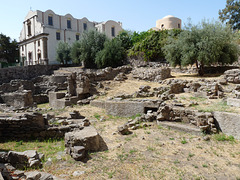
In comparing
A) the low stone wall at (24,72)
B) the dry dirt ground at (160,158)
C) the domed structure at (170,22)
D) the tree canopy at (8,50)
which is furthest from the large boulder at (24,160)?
the tree canopy at (8,50)

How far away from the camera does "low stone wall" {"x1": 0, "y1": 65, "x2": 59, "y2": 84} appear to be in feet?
90.6

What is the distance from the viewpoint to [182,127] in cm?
778

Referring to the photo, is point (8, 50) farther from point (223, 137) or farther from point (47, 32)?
point (223, 137)

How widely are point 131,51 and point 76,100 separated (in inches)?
562

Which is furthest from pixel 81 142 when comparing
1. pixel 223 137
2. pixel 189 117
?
pixel 223 137

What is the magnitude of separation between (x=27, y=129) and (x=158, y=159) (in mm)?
5165

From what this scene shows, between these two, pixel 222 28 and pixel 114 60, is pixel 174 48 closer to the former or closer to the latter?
pixel 222 28

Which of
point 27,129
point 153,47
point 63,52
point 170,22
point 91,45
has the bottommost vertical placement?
point 27,129

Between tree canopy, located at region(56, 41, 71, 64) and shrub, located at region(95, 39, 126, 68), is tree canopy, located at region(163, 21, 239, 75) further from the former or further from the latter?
tree canopy, located at region(56, 41, 71, 64)

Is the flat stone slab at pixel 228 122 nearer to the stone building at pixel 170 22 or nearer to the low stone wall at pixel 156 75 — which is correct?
the low stone wall at pixel 156 75

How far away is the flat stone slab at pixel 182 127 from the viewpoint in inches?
292

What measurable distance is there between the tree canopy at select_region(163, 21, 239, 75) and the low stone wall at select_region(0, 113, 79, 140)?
42.3 feet

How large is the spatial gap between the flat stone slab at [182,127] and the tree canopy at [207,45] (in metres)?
9.99

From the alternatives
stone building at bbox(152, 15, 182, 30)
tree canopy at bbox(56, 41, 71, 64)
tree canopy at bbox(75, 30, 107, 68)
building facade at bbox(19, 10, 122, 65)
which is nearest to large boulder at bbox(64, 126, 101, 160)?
tree canopy at bbox(75, 30, 107, 68)
